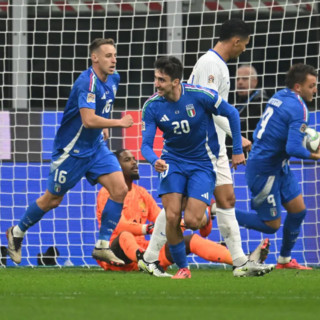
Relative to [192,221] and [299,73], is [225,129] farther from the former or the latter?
[299,73]

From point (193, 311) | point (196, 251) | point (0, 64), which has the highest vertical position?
point (0, 64)

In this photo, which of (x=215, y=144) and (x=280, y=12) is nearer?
(x=215, y=144)

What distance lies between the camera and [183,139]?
862cm

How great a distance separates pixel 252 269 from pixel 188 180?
2.76 feet

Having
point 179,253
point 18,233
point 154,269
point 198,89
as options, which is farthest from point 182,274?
point 18,233

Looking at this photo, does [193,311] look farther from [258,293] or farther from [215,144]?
[215,144]

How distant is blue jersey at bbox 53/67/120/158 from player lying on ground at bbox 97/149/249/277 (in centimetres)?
62

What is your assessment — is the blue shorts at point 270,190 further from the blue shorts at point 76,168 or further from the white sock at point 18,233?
the white sock at point 18,233

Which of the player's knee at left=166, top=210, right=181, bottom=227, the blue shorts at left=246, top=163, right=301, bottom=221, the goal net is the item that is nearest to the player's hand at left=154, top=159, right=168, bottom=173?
the player's knee at left=166, top=210, right=181, bottom=227

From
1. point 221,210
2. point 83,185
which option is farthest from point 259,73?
point 221,210

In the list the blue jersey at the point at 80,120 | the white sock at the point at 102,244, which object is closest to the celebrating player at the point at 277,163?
the white sock at the point at 102,244

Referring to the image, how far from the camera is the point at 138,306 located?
20.7 ft

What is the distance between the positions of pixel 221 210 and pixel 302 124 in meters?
1.39

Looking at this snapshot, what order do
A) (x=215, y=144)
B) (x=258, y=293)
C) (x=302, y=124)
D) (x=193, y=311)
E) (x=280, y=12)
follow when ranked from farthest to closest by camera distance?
(x=280, y=12), (x=302, y=124), (x=215, y=144), (x=258, y=293), (x=193, y=311)
